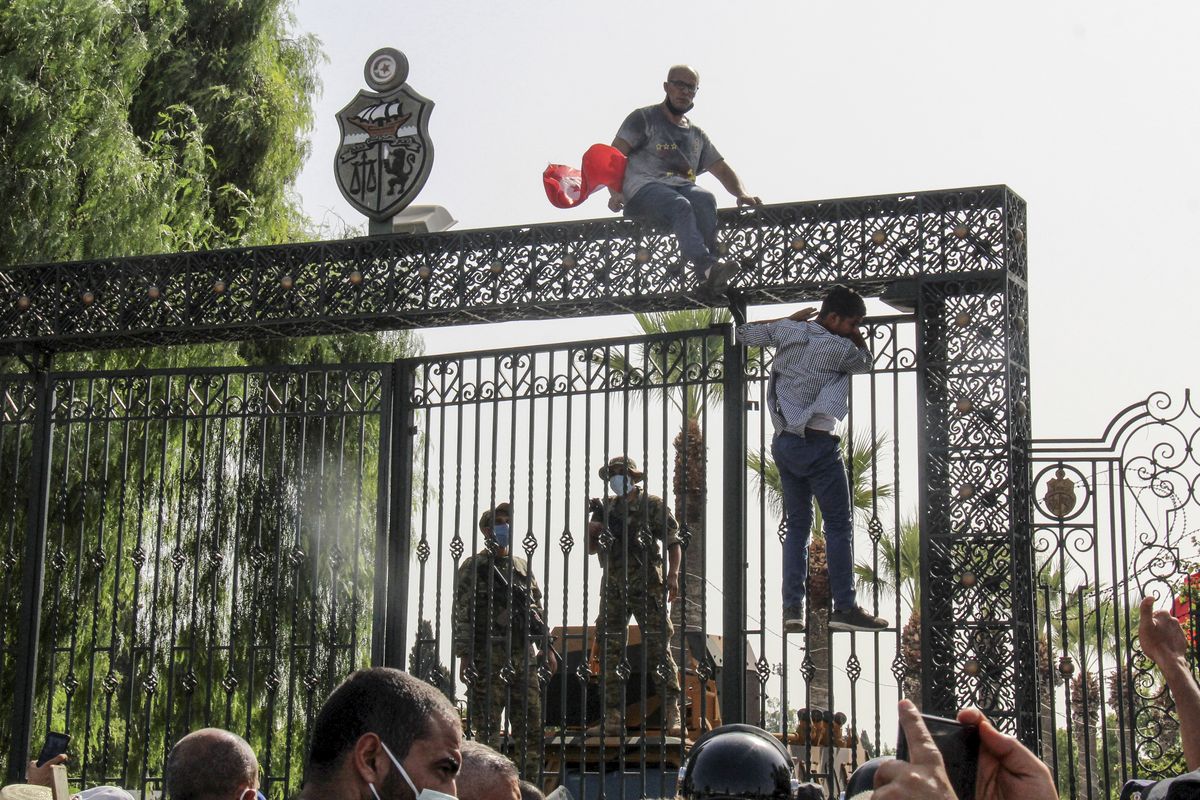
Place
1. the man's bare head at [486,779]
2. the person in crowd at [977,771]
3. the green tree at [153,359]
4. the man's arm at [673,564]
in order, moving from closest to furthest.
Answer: the person in crowd at [977,771], the man's bare head at [486,779], the man's arm at [673,564], the green tree at [153,359]

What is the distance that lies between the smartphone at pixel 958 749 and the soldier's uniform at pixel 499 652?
6096 mm

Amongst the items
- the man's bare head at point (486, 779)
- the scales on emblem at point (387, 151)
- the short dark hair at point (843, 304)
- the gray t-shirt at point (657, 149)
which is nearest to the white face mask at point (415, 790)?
the man's bare head at point (486, 779)

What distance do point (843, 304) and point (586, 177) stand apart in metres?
1.75

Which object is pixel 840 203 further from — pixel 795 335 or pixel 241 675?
pixel 241 675

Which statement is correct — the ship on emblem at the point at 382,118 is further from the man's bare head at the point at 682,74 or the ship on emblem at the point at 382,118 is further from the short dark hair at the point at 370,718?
the short dark hair at the point at 370,718

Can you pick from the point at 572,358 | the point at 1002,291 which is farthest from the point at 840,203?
the point at 572,358

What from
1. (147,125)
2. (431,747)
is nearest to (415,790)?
(431,747)

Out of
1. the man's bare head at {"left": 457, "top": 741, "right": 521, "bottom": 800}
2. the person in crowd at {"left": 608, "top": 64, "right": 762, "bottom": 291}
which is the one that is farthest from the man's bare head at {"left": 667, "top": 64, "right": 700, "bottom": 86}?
the man's bare head at {"left": 457, "top": 741, "right": 521, "bottom": 800}

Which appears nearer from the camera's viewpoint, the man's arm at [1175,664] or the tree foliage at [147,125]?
the man's arm at [1175,664]

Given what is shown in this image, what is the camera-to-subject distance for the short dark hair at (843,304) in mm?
8203

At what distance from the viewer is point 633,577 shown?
31.7 ft

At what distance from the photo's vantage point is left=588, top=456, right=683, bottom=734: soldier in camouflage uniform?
8438mm

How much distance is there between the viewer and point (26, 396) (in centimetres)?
1052

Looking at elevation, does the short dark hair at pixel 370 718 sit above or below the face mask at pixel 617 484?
below
